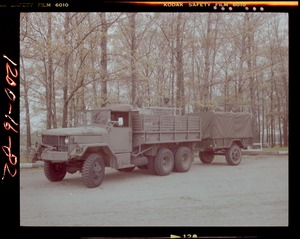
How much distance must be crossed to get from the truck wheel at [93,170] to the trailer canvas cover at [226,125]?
297 centimetres

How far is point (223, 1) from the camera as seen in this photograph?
3799 millimetres

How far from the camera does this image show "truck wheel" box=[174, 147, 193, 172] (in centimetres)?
751

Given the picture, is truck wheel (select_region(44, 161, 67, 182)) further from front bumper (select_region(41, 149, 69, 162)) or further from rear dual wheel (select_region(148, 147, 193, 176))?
rear dual wheel (select_region(148, 147, 193, 176))

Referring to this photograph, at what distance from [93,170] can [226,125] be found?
4333 mm

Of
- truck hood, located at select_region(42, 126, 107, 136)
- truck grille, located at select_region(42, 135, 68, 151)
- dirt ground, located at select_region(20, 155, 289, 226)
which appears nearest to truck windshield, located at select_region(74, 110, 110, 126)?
truck hood, located at select_region(42, 126, 107, 136)

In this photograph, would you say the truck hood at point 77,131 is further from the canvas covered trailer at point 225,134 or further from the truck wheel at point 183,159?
the canvas covered trailer at point 225,134

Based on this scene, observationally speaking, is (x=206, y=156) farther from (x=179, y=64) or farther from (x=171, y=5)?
(x=171, y=5)

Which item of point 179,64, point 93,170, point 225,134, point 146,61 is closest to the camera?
point 146,61

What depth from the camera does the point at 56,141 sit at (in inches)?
231

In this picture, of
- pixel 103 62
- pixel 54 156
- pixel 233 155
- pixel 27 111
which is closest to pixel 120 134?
pixel 54 156

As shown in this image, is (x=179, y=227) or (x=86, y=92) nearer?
(x=179, y=227)

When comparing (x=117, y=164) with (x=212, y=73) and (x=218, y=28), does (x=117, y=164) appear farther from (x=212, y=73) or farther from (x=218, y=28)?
(x=218, y=28)
